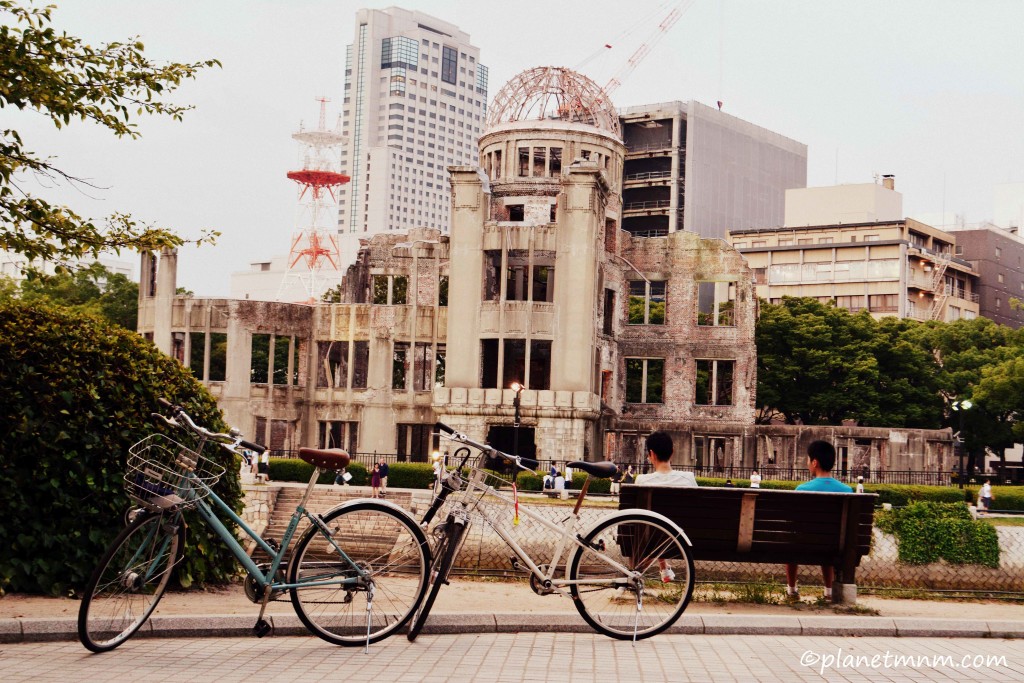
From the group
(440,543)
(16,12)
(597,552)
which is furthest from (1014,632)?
(16,12)

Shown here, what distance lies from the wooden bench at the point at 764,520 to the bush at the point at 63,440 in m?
4.32

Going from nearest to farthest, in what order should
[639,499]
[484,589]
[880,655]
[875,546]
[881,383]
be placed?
[880,655] → [639,499] → [484,589] → [875,546] → [881,383]

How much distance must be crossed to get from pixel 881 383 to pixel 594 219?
2569cm

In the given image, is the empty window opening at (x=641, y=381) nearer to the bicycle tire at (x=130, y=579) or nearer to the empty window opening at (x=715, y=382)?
the empty window opening at (x=715, y=382)

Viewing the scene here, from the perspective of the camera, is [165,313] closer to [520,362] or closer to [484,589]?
[520,362]

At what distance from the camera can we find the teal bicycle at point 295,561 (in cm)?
796

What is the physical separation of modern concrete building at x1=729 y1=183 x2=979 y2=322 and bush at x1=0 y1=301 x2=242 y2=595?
82853 millimetres

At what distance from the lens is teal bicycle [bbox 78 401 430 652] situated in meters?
7.96

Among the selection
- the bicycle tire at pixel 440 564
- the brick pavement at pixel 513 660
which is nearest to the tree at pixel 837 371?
the brick pavement at pixel 513 660

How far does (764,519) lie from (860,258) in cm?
8537

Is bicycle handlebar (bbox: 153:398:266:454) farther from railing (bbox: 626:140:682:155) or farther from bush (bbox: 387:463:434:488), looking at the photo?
railing (bbox: 626:140:682:155)

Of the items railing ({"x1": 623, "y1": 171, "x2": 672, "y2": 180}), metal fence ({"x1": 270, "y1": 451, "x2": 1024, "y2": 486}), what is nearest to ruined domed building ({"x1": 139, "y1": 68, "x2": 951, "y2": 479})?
metal fence ({"x1": 270, "y1": 451, "x2": 1024, "y2": 486})

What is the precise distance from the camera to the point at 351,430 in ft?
171

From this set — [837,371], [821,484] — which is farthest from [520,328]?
[821,484]
